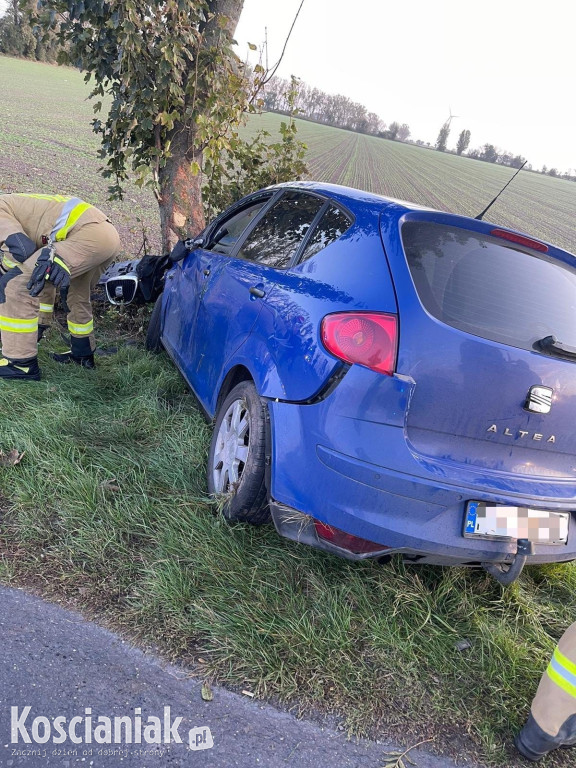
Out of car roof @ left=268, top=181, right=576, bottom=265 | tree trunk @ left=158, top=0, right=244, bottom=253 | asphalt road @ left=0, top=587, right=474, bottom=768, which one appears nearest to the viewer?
asphalt road @ left=0, top=587, right=474, bottom=768

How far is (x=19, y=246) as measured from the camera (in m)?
4.06

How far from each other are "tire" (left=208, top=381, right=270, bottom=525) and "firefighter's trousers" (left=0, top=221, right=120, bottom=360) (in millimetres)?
1808

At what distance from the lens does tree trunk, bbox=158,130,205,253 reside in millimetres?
5949

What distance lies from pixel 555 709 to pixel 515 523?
2.05 feet

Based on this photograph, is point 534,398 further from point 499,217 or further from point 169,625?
point 499,217

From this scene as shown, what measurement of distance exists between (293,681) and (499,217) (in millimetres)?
20329

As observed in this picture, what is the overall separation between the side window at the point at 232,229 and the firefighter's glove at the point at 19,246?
1.25m

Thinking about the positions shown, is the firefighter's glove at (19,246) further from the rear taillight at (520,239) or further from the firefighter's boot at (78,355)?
the rear taillight at (520,239)

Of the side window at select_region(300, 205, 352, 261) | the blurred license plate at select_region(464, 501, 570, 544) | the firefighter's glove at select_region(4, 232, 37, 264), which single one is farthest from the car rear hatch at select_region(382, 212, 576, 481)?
the firefighter's glove at select_region(4, 232, 37, 264)

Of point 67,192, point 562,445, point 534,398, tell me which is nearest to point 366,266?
point 534,398

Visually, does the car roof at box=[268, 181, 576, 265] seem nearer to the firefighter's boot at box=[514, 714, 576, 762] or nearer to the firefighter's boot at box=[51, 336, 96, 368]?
the firefighter's boot at box=[514, 714, 576, 762]

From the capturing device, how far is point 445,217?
2549 millimetres

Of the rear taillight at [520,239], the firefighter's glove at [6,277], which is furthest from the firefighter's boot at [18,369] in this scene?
the rear taillight at [520,239]

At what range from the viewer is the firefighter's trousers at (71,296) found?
4.09m
